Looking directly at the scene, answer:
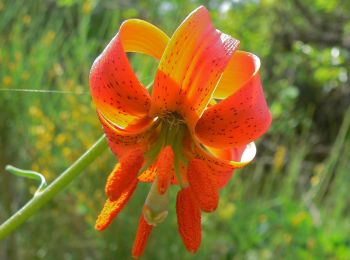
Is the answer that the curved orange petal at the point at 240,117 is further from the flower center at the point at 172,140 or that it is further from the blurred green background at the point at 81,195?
the blurred green background at the point at 81,195

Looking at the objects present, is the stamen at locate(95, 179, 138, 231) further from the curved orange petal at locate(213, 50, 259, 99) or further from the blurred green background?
the blurred green background

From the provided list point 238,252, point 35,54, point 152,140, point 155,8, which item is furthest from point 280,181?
point 152,140

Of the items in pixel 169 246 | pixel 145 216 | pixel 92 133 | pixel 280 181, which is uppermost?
pixel 145 216

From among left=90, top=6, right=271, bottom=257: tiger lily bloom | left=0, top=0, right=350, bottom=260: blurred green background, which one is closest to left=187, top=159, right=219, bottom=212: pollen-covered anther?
left=90, top=6, right=271, bottom=257: tiger lily bloom

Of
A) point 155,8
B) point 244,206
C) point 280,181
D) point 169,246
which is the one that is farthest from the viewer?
point 280,181

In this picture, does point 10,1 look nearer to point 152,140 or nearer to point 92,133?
point 92,133

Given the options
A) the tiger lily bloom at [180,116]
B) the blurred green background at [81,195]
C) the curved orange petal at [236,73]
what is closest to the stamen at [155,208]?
the tiger lily bloom at [180,116]
